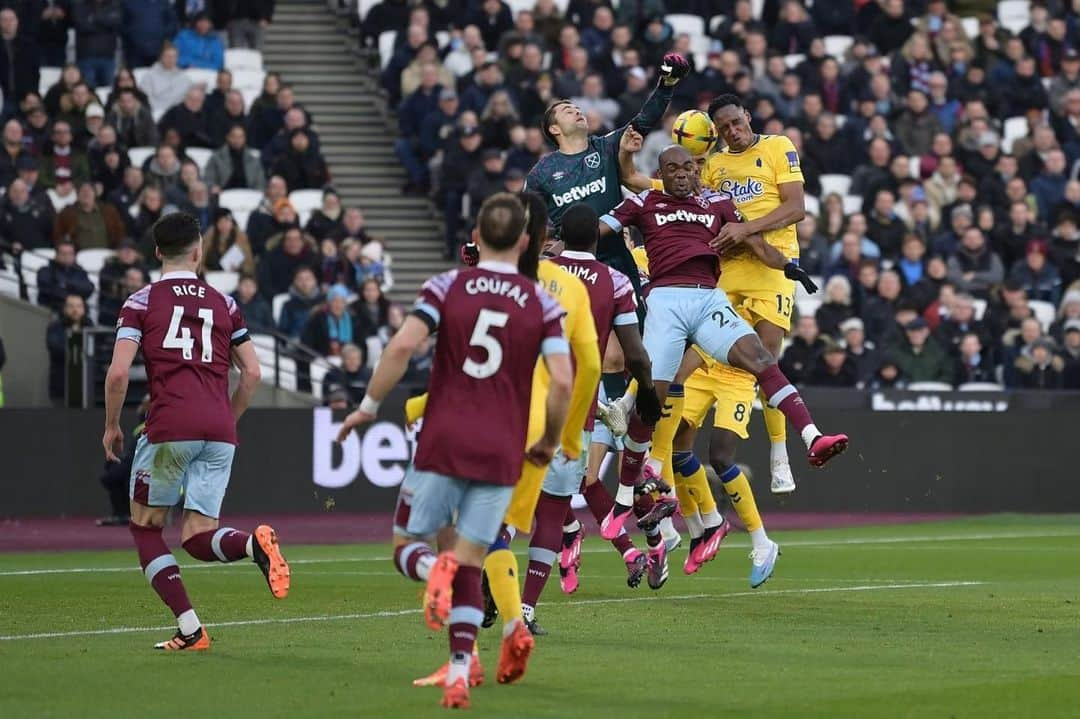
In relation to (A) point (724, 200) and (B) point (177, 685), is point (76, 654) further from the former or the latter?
(A) point (724, 200)

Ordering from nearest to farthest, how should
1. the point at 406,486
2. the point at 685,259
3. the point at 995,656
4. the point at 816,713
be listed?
the point at 816,713 → the point at 406,486 → the point at 995,656 → the point at 685,259

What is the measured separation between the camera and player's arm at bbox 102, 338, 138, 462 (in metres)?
10.5

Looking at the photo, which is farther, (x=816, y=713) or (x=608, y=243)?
(x=608, y=243)

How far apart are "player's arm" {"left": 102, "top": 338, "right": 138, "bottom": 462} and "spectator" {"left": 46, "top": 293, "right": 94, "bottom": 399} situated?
11.7m

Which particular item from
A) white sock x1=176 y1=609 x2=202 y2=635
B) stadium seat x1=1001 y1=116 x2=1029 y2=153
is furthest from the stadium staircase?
white sock x1=176 y1=609 x2=202 y2=635

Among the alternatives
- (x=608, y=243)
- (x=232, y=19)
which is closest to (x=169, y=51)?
(x=232, y=19)

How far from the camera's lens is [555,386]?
8445mm

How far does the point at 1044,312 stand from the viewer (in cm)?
2744

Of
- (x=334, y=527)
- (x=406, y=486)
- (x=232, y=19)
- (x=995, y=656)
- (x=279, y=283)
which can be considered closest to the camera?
(x=406, y=486)

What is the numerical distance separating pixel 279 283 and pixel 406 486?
15902 mm

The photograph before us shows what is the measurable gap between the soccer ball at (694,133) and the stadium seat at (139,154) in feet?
39.5

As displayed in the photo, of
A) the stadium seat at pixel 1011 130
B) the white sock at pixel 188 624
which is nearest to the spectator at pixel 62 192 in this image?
the white sock at pixel 188 624

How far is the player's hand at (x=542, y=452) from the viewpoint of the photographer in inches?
340

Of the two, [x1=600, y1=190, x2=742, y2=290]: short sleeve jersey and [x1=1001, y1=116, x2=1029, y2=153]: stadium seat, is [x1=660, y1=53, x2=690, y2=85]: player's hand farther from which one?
[x1=1001, y1=116, x2=1029, y2=153]: stadium seat
